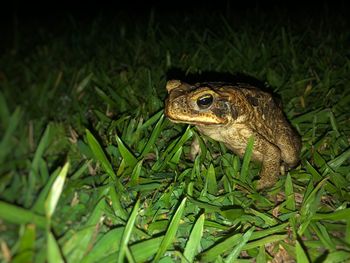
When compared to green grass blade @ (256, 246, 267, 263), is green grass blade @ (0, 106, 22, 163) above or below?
below

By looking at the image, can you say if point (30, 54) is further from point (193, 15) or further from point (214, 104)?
point (214, 104)

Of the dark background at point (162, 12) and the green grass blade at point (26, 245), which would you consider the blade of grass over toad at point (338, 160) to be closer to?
the green grass blade at point (26, 245)

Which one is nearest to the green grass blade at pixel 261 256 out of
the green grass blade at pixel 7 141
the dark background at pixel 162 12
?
the green grass blade at pixel 7 141

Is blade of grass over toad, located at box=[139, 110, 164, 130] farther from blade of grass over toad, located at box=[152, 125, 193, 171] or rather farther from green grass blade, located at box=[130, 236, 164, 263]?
green grass blade, located at box=[130, 236, 164, 263]

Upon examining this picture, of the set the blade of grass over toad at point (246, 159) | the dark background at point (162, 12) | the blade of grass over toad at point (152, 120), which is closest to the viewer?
the blade of grass over toad at point (246, 159)

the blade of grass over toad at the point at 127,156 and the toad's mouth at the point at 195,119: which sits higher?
the toad's mouth at the point at 195,119

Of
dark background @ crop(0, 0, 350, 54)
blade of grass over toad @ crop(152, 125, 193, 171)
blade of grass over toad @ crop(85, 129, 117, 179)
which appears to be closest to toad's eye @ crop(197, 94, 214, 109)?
blade of grass over toad @ crop(152, 125, 193, 171)

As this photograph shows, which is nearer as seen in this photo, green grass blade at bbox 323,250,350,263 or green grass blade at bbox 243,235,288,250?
green grass blade at bbox 323,250,350,263
